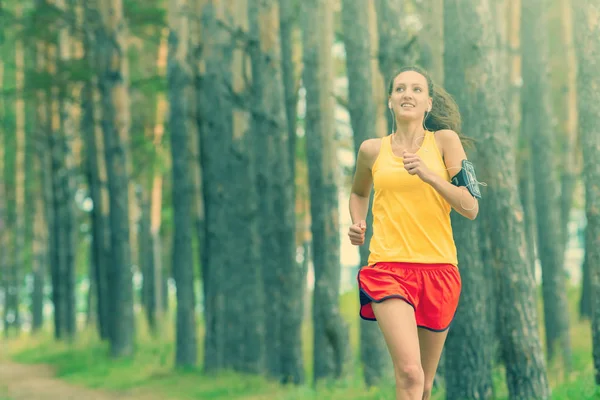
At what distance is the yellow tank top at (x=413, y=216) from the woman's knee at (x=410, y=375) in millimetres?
568

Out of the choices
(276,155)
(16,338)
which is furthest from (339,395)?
(16,338)

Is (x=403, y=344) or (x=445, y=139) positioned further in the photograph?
(x=445, y=139)

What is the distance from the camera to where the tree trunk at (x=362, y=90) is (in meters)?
11.9

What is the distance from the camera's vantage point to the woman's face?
547 centimetres

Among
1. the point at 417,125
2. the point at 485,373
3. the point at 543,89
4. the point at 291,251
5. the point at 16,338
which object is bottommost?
the point at 16,338

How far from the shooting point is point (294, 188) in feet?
47.1

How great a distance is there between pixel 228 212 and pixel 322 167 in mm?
3192

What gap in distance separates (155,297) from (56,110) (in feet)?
18.2

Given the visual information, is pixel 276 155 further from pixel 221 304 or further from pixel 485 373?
pixel 485 373

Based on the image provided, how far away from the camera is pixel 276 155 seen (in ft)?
45.6

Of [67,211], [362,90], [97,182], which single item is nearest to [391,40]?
[362,90]

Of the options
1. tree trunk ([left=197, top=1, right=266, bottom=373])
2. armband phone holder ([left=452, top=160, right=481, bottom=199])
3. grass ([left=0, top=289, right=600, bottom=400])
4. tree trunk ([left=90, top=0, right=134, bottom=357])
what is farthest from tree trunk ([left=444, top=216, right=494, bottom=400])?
tree trunk ([left=90, top=0, right=134, bottom=357])

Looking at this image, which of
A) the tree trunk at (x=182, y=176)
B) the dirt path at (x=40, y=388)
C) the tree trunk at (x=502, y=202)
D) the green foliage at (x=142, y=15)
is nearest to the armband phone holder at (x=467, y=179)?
the tree trunk at (x=502, y=202)

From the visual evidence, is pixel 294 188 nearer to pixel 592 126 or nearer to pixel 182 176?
pixel 182 176
